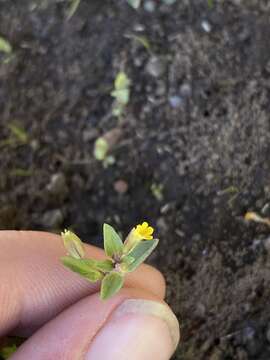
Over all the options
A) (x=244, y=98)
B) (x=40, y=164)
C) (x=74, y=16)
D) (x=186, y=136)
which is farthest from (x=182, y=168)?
(x=74, y=16)

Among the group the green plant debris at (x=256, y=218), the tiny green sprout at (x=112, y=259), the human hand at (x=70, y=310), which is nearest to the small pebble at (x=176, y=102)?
the green plant debris at (x=256, y=218)

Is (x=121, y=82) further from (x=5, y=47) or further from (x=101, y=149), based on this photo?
(x=5, y=47)

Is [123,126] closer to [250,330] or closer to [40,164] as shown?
[40,164]

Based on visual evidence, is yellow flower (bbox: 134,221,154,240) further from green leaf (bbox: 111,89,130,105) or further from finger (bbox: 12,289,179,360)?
green leaf (bbox: 111,89,130,105)

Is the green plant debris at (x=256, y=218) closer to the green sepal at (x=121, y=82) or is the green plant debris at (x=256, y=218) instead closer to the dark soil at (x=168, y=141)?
the dark soil at (x=168, y=141)

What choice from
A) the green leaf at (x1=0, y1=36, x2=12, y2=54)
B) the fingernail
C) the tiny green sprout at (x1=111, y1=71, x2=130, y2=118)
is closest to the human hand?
the fingernail

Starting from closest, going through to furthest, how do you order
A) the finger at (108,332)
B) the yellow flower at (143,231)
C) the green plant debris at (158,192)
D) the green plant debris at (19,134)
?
1. the yellow flower at (143,231)
2. the finger at (108,332)
3. the green plant debris at (158,192)
4. the green plant debris at (19,134)

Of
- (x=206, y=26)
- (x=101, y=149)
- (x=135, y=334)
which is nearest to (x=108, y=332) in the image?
(x=135, y=334)
